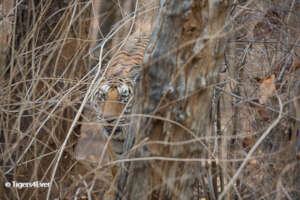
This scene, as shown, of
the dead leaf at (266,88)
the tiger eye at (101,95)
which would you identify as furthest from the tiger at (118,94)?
the dead leaf at (266,88)

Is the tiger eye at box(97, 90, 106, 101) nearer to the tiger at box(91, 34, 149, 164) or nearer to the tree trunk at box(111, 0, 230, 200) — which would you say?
the tiger at box(91, 34, 149, 164)

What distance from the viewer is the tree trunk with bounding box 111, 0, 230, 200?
1.20m

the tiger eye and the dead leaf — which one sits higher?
the dead leaf

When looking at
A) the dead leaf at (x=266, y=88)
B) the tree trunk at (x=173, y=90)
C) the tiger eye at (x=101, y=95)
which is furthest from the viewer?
the tiger eye at (x=101, y=95)

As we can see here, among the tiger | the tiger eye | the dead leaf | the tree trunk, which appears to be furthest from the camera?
the tiger eye

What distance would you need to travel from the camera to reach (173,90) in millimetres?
1216

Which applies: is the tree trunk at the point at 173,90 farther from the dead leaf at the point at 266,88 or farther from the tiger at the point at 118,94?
the tiger at the point at 118,94

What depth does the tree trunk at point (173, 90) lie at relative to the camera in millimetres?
1200

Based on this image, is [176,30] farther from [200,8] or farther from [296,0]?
[296,0]

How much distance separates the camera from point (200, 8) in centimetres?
119

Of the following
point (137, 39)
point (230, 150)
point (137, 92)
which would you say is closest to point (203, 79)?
point (137, 92)

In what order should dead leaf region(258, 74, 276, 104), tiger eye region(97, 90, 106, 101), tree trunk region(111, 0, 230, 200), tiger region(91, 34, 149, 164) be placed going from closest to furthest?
1. tree trunk region(111, 0, 230, 200)
2. dead leaf region(258, 74, 276, 104)
3. tiger region(91, 34, 149, 164)
4. tiger eye region(97, 90, 106, 101)

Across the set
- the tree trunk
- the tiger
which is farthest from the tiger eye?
the tree trunk

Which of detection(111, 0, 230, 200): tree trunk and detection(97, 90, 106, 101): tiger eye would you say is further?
detection(97, 90, 106, 101): tiger eye
